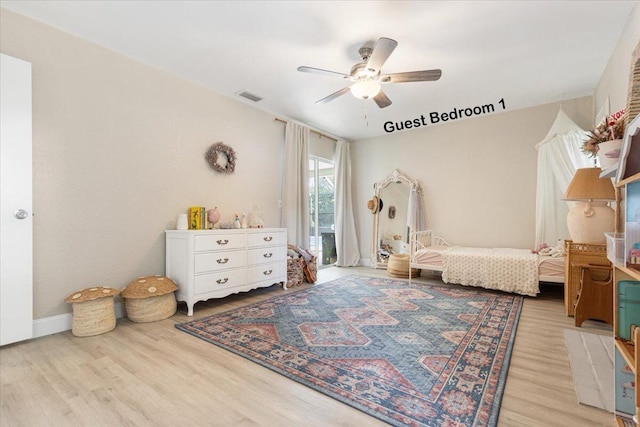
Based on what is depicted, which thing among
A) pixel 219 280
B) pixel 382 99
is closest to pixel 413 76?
pixel 382 99

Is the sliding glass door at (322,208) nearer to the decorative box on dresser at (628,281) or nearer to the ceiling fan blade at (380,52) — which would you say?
the ceiling fan blade at (380,52)

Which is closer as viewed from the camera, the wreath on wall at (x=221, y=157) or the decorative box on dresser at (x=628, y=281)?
the decorative box on dresser at (x=628, y=281)

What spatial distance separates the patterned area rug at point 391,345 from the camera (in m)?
1.54

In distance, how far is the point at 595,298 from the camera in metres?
2.61

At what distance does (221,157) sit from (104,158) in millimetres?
1321

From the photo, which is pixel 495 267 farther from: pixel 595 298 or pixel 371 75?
pixel 371 75

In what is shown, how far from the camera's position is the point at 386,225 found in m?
5.68

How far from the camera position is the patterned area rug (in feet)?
5.05

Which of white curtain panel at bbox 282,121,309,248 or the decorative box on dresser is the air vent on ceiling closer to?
white curtain panel at bbox 282,121,309,248

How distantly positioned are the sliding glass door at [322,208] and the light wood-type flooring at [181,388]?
3.57 meters

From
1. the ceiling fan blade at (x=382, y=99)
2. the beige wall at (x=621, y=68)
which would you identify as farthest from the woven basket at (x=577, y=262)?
the ceiling fan blade at (x=382, y=99)

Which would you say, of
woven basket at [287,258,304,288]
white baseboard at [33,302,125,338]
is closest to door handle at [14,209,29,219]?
white baseboard at [33,302,125,338]

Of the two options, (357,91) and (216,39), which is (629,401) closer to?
(357,91)

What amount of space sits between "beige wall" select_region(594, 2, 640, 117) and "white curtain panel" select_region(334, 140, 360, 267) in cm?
387
